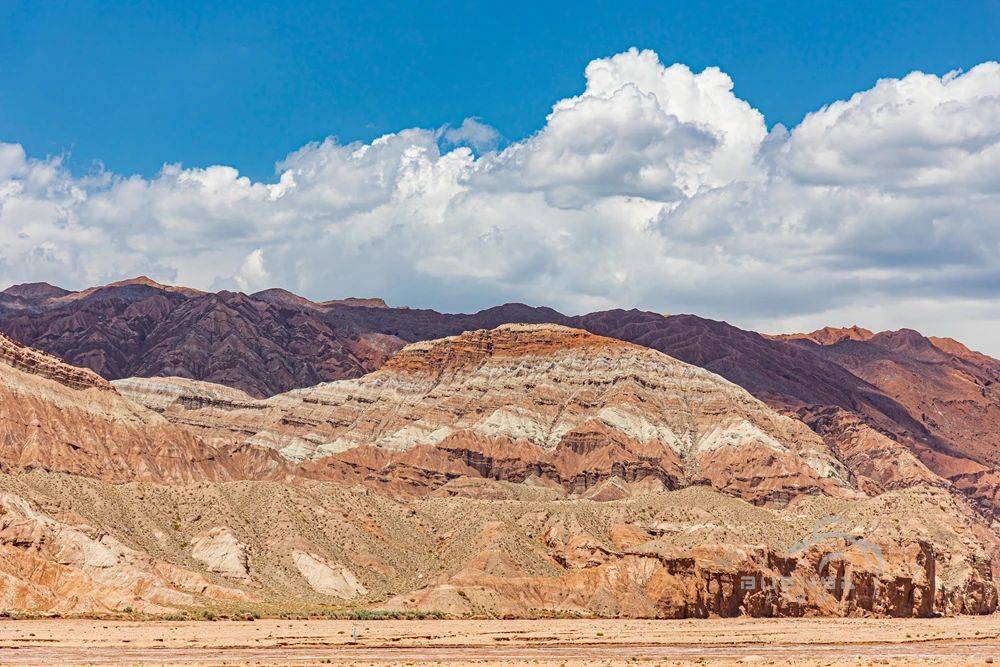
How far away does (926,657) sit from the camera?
96.1m

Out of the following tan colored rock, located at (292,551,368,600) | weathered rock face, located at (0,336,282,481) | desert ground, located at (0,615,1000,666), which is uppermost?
weathered rock face, located at (0,336,282,481)

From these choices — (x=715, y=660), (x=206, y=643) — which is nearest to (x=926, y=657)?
(x=715, y=660)

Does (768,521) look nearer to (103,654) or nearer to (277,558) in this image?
(277,558)

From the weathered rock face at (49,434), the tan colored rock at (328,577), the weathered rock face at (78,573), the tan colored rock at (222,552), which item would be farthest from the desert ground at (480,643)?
the weathered rock face at (49,434)

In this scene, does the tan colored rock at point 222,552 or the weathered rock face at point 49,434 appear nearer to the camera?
the tan colored rock at point 222,552

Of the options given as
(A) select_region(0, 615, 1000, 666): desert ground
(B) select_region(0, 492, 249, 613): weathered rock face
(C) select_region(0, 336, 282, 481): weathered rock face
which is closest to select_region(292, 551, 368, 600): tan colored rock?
(B) select_region(0, 492, 249, 613): weathered rock face

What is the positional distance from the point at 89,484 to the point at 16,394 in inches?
1702

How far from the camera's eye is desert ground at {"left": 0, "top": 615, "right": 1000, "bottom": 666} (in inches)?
3474

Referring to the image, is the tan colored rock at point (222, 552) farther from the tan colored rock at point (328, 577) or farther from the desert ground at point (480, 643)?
the desert ground at point (480, 643)

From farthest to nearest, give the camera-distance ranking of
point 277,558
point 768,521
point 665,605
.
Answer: point 768,521, point 277,558, point 665,605

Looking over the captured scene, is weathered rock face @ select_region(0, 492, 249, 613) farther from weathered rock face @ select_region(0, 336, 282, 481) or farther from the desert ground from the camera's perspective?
weathered rock face @ select_region(0, 336, 282, 481)

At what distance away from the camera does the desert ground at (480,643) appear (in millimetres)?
88250

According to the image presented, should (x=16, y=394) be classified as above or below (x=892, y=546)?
above

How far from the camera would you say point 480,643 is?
99.7 m
